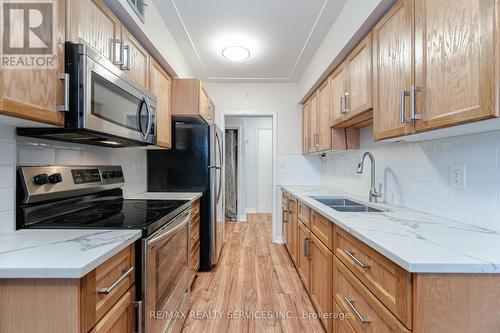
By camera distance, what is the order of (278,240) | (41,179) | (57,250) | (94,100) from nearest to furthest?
1. (57,250)
2. (94,100)
3. (41,179)
4. (278,240)

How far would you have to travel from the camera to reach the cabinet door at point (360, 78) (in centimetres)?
171

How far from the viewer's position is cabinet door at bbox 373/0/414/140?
1283 millimetres

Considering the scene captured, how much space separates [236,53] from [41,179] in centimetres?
217

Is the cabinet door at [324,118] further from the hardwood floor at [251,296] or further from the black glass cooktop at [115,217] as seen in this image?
the black glass cooktop at [115,217]

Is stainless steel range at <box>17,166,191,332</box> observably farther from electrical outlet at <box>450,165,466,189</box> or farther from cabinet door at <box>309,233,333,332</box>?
electrical outlet at <box>450,165,466,189</box>

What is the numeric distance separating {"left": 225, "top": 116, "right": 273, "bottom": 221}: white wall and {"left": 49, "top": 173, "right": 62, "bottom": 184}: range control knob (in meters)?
4.17

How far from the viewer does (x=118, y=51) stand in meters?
1.48

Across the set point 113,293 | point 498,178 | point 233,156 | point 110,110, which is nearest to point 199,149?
point 110,110

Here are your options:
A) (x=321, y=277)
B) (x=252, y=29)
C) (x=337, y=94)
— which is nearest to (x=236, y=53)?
(x=252, y=29)

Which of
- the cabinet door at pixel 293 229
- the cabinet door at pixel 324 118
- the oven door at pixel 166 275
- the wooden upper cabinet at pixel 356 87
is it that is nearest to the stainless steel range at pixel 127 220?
the oven door at pixel 166 275

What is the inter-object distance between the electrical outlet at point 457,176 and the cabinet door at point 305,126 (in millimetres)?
2076

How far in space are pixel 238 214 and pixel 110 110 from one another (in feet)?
14.2

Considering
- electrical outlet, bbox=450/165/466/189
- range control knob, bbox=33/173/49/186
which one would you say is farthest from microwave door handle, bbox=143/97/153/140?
electrical outlet, bbox=450/165/466/189

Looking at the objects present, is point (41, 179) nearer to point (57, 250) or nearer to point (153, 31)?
point (57, 250)
